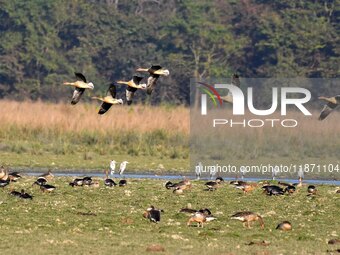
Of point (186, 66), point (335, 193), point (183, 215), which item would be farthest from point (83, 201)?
point (186, 66)

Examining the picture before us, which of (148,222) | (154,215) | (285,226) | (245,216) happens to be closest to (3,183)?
(148,222)

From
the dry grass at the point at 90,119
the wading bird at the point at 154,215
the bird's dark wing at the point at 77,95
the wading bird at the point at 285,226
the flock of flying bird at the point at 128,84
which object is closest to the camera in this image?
the wading bird at the point at 285,226

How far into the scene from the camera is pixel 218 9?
69500mm

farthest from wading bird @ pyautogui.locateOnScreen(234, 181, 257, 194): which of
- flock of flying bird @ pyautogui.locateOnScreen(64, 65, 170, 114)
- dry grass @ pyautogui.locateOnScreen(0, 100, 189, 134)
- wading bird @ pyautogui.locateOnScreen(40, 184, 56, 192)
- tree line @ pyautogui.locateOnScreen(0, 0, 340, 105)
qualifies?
tree line @ pyautogui.locateOnScreen(0, 0, 340, 105)

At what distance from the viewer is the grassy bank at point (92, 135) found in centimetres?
3747

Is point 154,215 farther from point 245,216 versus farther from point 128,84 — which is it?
point 128,84

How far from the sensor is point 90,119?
4231 cm

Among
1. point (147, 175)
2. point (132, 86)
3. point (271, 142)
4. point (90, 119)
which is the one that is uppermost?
point (90, 119)

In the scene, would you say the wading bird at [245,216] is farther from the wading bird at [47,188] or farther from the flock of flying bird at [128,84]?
the wading bird at [47,188]

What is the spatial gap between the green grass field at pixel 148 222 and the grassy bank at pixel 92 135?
1144cm

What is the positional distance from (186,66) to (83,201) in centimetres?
4109

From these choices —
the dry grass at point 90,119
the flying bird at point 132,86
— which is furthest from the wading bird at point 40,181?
the dry grass at point 90,119

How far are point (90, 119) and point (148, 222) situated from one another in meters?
23.4

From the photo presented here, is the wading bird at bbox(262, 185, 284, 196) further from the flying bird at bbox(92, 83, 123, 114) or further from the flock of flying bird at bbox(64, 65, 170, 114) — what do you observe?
the flying bird at bbox(92, 83, 123, 114)
